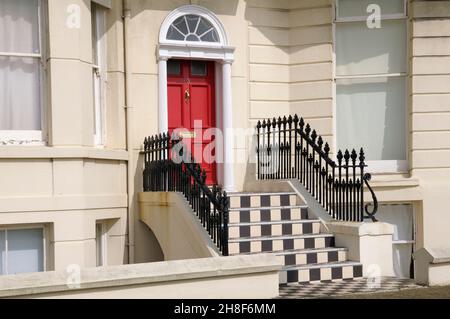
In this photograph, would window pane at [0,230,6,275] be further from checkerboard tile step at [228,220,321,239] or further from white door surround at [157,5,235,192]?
white door surround at [157,5,235,192]

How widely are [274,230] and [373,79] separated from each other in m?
3.79

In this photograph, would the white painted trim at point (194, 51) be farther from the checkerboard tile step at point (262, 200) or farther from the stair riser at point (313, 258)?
the stair riser at point (313, 258)

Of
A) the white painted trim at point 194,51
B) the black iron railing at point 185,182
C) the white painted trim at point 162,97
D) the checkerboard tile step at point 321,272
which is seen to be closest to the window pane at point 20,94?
the black iron railing at point 185,182

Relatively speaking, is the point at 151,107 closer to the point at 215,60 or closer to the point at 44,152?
the point at 215,60

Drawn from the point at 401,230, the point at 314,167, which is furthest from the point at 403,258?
the point at 314,167

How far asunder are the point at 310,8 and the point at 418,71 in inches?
85.5

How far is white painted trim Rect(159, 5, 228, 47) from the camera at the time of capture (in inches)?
451

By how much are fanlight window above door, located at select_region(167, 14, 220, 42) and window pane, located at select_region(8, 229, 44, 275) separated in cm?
405

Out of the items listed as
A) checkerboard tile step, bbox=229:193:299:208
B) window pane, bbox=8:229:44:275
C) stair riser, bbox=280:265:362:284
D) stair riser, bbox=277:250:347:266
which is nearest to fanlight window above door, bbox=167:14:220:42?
checkerboard tile step, bbox=229:193:299:208

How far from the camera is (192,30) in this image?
11.7 meters

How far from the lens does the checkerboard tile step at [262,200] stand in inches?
409

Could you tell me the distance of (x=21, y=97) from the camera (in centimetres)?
962

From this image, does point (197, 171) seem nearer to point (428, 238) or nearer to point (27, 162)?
point (27, 162)

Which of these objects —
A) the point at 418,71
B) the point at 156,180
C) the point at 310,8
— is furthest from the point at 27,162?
the point at 418,71
